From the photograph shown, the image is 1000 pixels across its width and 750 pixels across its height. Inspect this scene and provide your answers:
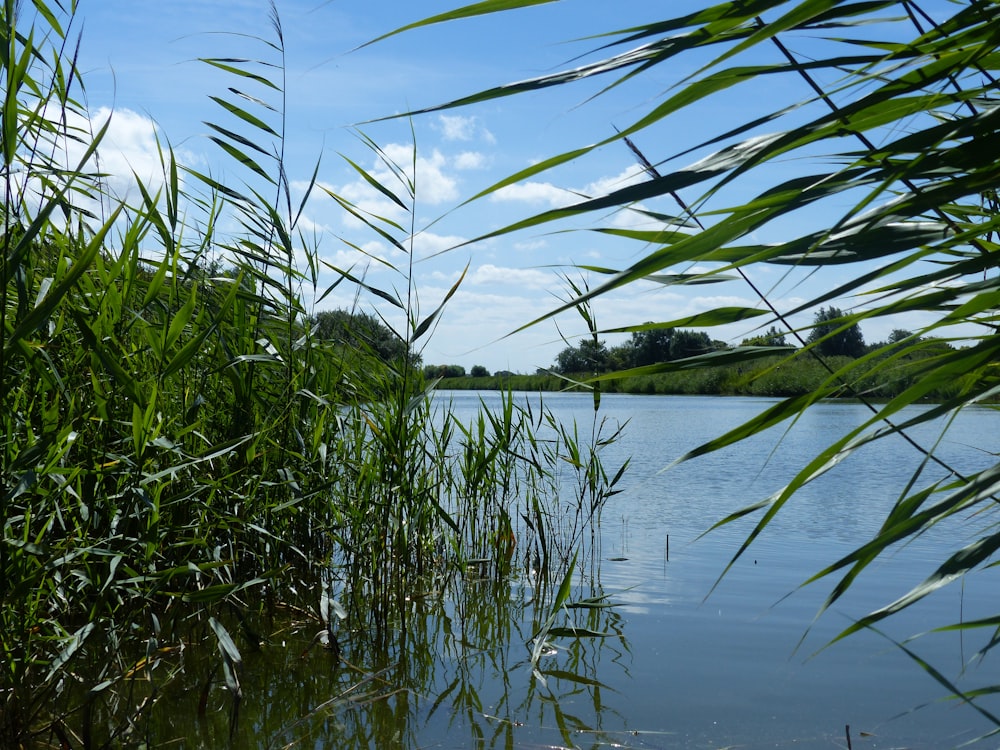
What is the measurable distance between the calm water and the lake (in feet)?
0.04

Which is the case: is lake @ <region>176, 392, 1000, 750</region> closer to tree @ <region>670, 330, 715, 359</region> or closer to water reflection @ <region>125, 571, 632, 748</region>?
water reflection @ <region>125, 571, 632, 748</region>

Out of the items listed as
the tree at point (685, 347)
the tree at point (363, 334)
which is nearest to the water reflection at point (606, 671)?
the tree at point (685, 347)

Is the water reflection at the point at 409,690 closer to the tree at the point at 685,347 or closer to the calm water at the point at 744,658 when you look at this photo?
the calm water at the point at 744,658

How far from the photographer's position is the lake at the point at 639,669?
2941 mm

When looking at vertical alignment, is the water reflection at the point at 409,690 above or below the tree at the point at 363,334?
below

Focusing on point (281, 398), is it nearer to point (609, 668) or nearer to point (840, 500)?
point (609, 668)

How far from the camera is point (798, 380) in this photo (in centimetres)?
2950

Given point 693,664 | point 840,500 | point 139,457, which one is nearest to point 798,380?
point 840,500

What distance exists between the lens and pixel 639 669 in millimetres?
3646

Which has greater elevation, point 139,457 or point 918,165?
point 918,165

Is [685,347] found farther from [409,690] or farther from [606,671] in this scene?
[606,671]

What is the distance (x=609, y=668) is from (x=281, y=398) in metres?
1.81

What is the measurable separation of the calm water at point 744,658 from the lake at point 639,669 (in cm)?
1

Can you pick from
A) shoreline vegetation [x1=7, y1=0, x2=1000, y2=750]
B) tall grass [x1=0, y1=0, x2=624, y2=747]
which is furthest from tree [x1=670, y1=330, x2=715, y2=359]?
tall grass [x1=0, y1=0, x2=624, y2=747]
